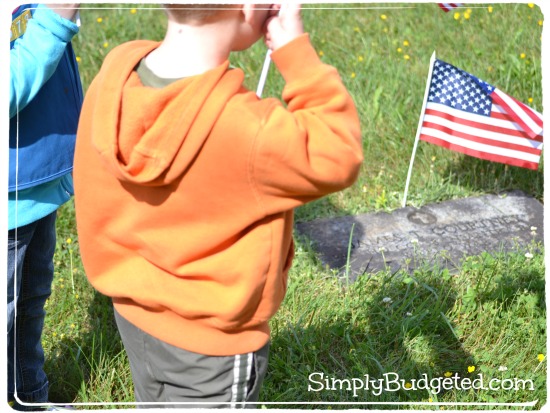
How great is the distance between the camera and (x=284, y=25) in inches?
64.0

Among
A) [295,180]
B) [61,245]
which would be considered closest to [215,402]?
[295,180]

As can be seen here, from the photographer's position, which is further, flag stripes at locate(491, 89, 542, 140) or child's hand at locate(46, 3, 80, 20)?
flag stripes at locate(491, 89, 542, 140)

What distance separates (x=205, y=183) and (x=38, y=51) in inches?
30.3

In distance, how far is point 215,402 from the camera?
182 cm

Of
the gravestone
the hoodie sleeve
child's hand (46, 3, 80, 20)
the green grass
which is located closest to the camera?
the hoodie sleeve

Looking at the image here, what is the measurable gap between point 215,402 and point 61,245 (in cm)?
191

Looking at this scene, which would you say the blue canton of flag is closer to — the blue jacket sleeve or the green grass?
the green grass

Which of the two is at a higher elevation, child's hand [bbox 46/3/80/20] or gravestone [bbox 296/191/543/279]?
child's hand [bbox 46/3/80/20]

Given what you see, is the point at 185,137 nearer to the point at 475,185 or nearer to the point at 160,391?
the point at 160,391

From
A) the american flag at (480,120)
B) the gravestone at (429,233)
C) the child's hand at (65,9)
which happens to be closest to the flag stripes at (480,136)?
the american flag at (480,120)

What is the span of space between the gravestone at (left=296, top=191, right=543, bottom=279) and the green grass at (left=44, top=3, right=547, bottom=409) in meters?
0.07

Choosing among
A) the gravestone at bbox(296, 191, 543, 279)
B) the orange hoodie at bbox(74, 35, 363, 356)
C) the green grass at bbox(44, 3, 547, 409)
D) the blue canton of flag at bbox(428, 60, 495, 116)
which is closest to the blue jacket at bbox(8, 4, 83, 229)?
the orange hoodie at bbox(74, 35, 363, 356)

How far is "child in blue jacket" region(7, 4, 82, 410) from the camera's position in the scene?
2100mm

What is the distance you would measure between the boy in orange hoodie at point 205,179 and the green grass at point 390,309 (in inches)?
38.5
